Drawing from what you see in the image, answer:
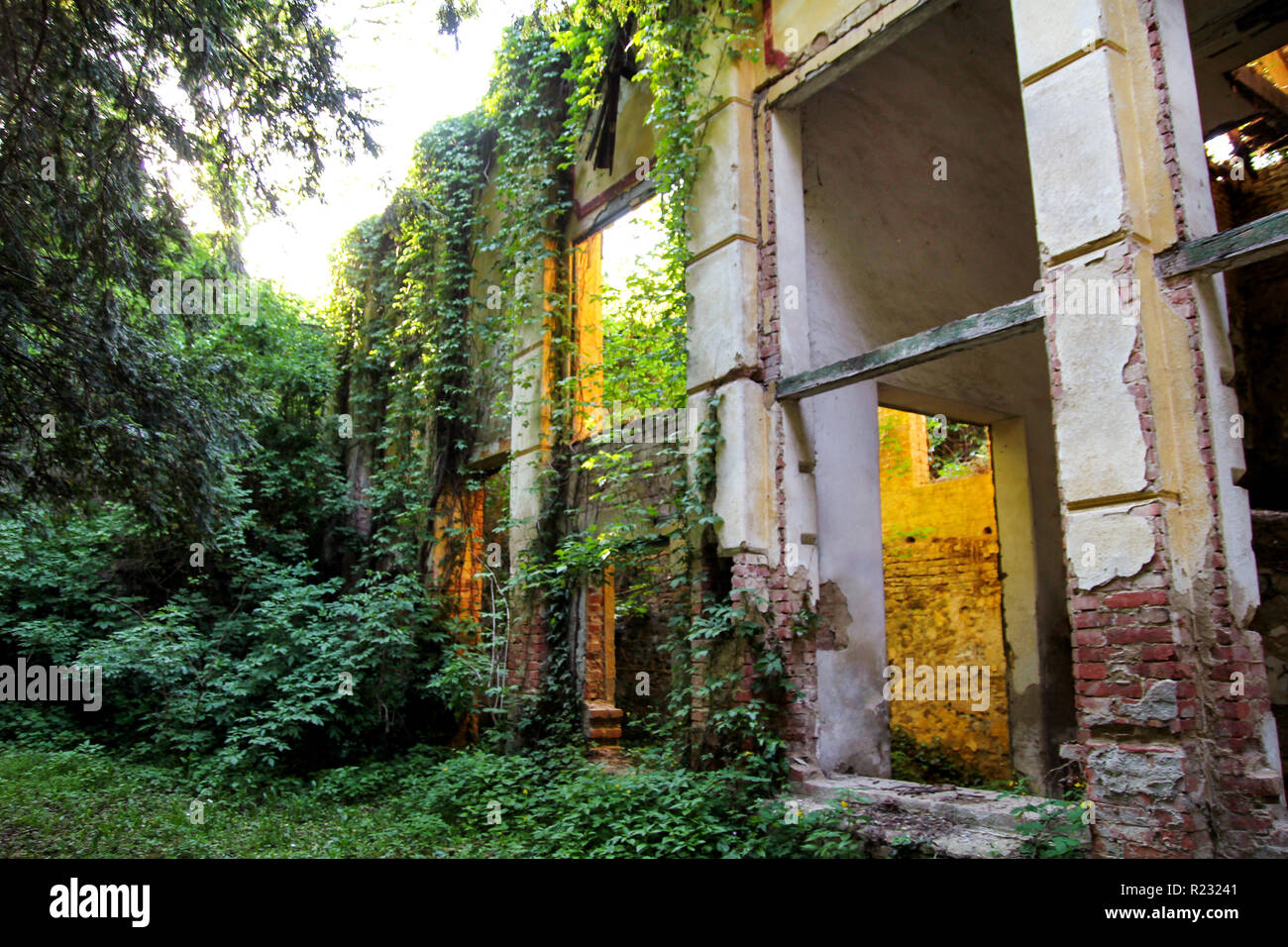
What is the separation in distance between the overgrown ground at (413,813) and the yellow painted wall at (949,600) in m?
5.06

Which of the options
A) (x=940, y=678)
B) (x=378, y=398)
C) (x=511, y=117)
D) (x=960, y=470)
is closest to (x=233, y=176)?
(x=511, y=117)

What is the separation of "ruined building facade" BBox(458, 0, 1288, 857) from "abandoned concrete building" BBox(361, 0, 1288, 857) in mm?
20

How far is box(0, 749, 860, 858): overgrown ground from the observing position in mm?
5258

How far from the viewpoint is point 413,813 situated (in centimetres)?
725

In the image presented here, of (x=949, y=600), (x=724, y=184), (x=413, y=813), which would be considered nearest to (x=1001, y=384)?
(x=724, y=184)

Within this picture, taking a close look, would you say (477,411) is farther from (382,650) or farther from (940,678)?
(940,678)

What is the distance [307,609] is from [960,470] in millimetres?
9544

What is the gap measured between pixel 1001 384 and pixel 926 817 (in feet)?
14.6

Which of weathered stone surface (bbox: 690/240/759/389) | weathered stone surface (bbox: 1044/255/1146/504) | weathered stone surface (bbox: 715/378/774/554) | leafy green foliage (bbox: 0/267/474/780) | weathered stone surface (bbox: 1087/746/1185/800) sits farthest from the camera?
leafy green foliage (bbox: 0/267/474/780)

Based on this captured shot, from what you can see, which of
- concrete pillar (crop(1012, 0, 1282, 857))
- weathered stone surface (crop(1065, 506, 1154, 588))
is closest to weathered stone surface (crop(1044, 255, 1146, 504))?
concrete pillar (crop(1012, 0, 1282, 857))

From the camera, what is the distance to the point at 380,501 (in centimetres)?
1139

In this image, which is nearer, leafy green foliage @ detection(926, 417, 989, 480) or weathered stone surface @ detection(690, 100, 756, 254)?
weathered stone surface @ detection(690, 100, 756, 254)

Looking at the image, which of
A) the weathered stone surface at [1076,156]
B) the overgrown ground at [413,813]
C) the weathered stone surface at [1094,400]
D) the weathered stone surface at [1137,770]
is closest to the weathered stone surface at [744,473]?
the overgrown ground at [413,813]

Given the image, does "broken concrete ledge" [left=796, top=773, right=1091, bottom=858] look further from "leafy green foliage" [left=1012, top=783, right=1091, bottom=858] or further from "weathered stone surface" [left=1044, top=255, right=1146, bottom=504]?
"weathered stone surface" [left=1044, top=255, right=1146, bottom=504]
